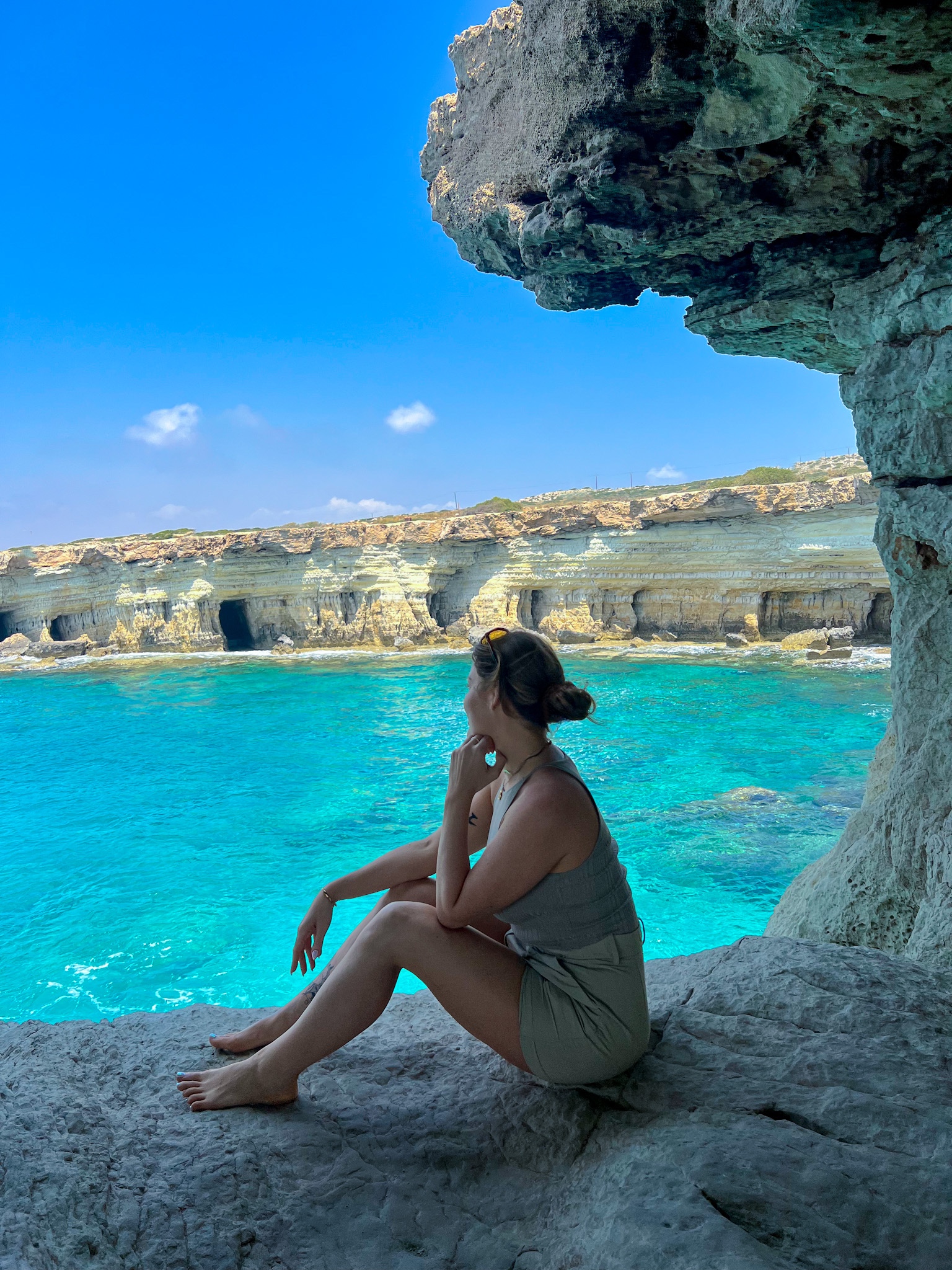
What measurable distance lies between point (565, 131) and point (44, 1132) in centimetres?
452

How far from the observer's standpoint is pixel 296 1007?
2.64m

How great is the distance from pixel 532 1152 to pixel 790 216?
4.14 meters

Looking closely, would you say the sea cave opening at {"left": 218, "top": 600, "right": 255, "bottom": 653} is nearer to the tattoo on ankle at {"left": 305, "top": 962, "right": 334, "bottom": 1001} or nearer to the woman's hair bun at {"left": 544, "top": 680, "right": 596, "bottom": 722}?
the tattoo on ankle at {"left": 305, "top": 962, "right": 334, "bottom": 1001}

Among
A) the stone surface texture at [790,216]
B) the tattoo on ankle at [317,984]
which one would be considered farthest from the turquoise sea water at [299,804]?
the tattoo on ankle at [317,984]

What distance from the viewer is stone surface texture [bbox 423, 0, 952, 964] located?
2994mm

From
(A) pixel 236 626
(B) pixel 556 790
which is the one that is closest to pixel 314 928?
(B) pixel 556 790

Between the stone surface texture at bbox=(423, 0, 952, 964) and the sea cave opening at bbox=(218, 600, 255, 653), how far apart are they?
32.2 m

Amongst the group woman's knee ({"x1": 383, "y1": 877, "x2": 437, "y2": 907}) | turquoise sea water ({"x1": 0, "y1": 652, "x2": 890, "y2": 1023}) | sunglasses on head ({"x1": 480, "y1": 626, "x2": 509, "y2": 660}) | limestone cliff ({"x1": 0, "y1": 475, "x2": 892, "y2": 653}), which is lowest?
turquoise sea water ({"x1": 0, "y1": 652, "x2": 890, "y2": 1023})

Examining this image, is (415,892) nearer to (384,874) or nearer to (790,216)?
(384,874)

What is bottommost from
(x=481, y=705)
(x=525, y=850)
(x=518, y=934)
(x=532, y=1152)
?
(x=532, y=1152)

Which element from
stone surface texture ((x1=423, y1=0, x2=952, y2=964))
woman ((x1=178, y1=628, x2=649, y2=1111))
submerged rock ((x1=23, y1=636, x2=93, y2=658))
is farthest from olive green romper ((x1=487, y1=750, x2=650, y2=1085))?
submerged rock ((x1=23, y1=636, x2=93, y2=658))

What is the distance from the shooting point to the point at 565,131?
12.3ft

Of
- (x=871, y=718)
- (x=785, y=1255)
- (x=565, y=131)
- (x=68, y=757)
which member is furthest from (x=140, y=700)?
(x=785, y=1255)

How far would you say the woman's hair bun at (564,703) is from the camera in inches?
92.7
